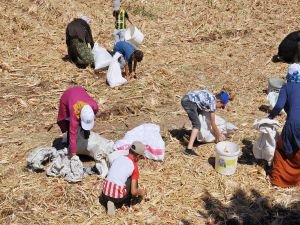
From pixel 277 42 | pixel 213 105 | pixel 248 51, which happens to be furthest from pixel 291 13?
pixel 213 105

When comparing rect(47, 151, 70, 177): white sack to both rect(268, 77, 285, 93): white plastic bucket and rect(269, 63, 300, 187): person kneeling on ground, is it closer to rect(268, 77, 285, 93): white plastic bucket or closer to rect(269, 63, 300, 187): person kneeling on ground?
rect(269, 63, 300, 187): person kneeling on ground

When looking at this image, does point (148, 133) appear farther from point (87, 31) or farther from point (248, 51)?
point (248, 51)

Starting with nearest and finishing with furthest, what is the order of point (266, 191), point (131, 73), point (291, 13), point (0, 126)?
point (266, 191)
point (0, 126)
point (131, 73)
point (291, 13)

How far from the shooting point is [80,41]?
33.3ft

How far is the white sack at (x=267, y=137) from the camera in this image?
651cm

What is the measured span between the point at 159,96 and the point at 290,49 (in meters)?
3.69

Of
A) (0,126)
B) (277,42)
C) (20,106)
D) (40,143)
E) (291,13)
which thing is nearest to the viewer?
(40,143)

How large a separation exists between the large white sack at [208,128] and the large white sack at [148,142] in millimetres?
660

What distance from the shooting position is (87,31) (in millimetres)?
10234

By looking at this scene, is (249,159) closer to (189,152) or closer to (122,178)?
(189,152)

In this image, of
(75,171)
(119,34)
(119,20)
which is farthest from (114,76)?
(75,171)

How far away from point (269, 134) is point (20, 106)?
181 inches

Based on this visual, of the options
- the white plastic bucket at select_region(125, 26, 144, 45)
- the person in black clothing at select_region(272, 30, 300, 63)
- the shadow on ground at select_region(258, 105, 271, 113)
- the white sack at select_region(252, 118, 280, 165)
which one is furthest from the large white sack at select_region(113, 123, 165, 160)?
the person in black clothing at select_region(272, 30, 300, 63)

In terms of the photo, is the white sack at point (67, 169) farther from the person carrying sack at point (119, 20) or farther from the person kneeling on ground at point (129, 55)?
the person carrying sack at point (119, 20)
